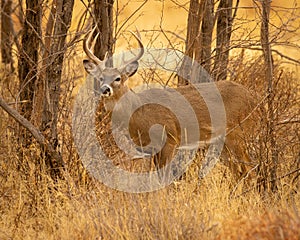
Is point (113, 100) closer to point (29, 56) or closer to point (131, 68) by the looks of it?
point (131, 68)

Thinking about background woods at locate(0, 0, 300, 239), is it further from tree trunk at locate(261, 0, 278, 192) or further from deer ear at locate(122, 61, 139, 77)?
deer ear at locate(122, 61, 139, 77)

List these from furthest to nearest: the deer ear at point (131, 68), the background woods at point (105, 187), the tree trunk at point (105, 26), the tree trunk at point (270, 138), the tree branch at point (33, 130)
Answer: the tree trunk at point (105, 26) → the deer ear at point (131, 68) → the tree trunk at point (270, 138) → the tree branch at point (33, 130) → the background woods at point (105, 187)

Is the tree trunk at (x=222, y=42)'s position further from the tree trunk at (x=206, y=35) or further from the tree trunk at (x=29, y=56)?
the tree trunk at (x=29, y=56)

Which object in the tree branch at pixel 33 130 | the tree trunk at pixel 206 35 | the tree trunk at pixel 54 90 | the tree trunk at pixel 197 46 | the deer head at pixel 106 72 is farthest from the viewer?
the tree trunk at pixel 206 35

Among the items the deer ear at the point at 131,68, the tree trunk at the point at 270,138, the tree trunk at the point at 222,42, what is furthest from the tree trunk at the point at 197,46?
the tree trunk at the point at 270,138

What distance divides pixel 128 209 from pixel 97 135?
94.2 inches

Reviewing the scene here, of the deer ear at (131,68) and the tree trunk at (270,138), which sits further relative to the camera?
the deer ear at (131,68)

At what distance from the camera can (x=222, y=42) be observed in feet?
36.9

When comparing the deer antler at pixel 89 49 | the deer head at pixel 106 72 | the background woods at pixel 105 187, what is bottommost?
the background woods at pixel 105 187

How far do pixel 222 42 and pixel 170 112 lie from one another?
1.60 meters

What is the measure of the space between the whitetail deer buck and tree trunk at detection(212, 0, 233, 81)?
623 millimetres

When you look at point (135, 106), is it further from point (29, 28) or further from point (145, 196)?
point (145, 196)

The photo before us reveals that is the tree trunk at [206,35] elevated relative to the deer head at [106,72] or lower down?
elevated

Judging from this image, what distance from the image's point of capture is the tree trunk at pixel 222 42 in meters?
10.9
